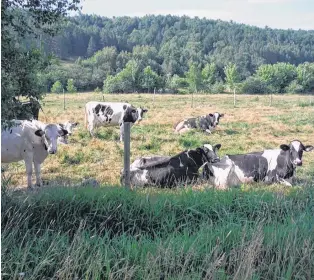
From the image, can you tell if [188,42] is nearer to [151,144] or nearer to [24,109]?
[151,144]

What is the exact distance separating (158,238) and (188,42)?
14052 centimetres

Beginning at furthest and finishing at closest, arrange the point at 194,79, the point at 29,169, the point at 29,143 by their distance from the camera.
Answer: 1. the point at 194,79
2. the point at 29,143
3. the point at 29,169

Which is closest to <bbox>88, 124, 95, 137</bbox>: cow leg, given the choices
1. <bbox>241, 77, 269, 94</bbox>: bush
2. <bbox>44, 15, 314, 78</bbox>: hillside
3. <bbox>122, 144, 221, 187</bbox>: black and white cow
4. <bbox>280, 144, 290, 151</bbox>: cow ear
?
<bbox>122, 144, 221, 187</bbox>: black and white cow

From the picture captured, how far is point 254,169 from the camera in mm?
9102

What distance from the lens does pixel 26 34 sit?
520 centimetres

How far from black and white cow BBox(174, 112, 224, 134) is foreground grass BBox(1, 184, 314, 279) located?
11.5 metres

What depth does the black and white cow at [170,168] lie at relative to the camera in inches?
346

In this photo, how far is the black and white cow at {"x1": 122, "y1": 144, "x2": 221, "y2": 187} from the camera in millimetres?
8781

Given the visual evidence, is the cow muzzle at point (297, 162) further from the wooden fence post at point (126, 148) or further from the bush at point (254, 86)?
the bush at point (254, 86)

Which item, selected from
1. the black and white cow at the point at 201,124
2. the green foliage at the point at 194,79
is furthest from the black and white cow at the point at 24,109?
the green foliage at the point at 194,79

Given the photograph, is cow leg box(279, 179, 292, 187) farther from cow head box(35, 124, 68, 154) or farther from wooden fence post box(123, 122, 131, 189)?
cow head box(35, 124, 68, 154)

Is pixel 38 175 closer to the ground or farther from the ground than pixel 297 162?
closer to the ground

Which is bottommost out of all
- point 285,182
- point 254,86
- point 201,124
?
point 254,86

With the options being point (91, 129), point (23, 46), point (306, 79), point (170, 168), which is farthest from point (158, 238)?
point (306, 79)
